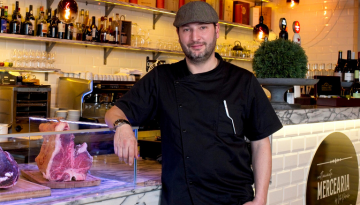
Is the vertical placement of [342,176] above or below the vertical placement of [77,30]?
below

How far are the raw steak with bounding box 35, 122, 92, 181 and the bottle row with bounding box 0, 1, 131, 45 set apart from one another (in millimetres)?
3398

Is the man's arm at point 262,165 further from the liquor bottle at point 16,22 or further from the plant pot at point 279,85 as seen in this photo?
the liquor bottle at point 16,22

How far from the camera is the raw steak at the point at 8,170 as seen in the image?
1.38 meters

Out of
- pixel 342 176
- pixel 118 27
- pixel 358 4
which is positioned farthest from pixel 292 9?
pixel 342 176

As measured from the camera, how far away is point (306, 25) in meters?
7.48

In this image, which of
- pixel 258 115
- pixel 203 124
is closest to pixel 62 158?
pixel 203 124

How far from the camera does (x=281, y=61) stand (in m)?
2.64

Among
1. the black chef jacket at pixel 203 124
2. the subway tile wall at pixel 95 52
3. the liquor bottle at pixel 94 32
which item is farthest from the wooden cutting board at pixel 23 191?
the liquor bottle at pixel 94 32

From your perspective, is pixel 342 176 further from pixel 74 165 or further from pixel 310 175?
pixel 74 165

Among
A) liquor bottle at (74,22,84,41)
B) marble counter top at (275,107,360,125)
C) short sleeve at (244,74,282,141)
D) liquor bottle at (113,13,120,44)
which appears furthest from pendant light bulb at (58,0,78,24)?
short sleeve at (244,74,282,141)

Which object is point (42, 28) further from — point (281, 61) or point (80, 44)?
point (281, 61)

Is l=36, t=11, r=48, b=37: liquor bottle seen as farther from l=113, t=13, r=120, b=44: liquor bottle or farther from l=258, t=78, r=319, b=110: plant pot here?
l=258, t=78, r=319, b=110: plant pot

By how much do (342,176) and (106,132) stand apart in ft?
6.62

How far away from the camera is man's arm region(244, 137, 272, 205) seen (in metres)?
1.83
